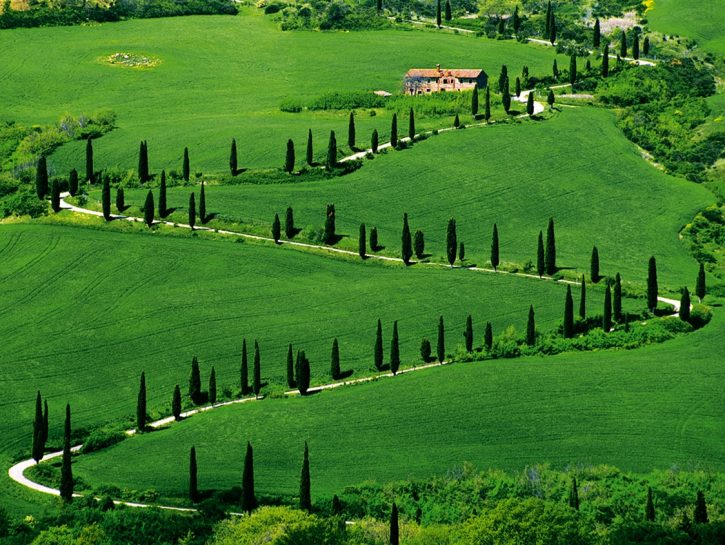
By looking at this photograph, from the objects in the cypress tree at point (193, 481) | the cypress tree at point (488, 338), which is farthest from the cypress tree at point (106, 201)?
the cypress tree at point (193, 481)

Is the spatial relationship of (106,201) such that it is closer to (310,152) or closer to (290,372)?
(310,152)

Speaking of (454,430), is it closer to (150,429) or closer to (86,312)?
(150,429)

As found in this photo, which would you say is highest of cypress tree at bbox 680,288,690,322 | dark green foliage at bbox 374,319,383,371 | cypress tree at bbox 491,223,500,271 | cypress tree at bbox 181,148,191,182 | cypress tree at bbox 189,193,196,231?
cypress tree at bbox 181,148,191,182

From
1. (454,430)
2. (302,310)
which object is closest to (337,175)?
(302,310)

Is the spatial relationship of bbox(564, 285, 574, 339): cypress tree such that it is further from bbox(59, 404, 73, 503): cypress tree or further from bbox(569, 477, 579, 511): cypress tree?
bbox(59, 404, 73, 503): cypress tree

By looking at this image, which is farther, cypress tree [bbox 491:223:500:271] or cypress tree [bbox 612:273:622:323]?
cypress tree [bbox 491:223:500:271]

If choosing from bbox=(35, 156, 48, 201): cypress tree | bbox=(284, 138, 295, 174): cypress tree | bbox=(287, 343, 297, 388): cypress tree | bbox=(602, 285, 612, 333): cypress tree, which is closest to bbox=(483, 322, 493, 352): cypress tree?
bbox=(602, 285, 612, 333): cypress tree

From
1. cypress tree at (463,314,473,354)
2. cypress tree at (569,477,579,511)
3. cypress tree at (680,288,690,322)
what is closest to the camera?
cypress tree at (569,477,579,511)

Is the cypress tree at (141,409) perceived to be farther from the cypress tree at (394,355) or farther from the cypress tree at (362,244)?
the cypress tree at (362,244)
